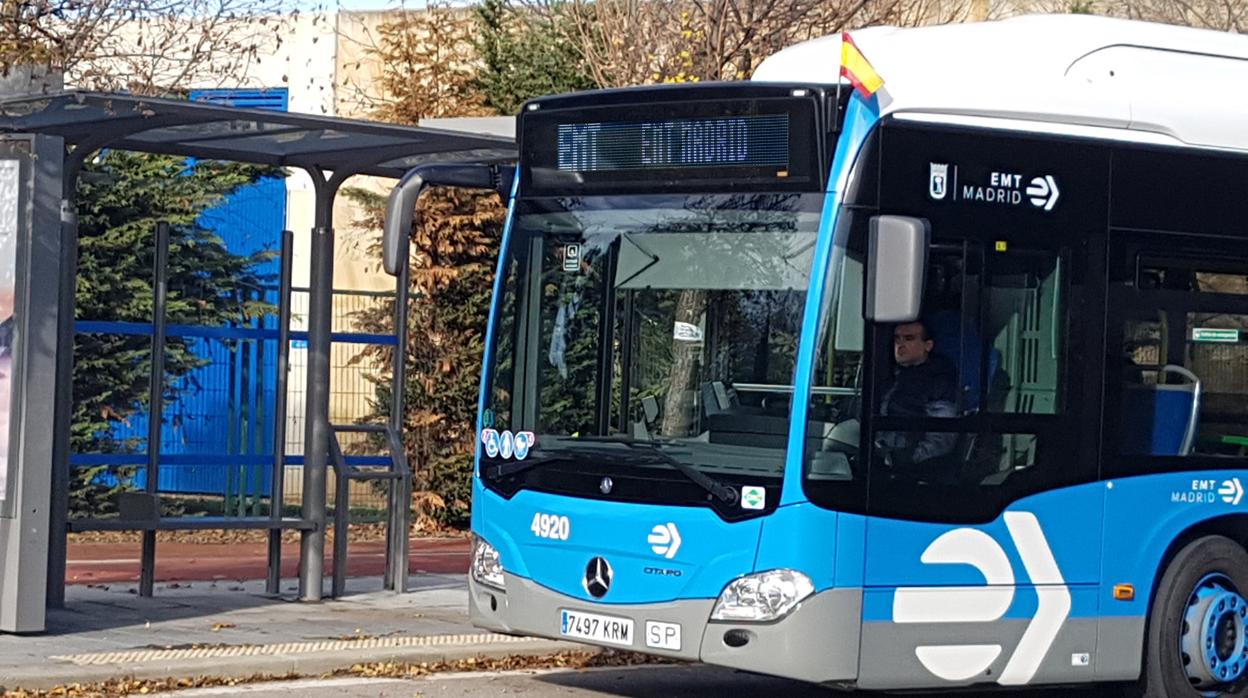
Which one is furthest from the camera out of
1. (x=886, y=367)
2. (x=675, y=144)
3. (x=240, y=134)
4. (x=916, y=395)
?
(x=240, y=134)

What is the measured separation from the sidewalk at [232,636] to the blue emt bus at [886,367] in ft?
5.28

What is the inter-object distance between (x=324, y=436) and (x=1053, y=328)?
6.13 m

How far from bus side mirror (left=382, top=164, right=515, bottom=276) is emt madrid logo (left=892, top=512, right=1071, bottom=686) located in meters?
3.05

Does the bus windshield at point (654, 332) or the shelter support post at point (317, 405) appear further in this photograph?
the shelter support post at point (317, 405)

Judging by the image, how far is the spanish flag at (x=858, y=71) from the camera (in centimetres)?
932

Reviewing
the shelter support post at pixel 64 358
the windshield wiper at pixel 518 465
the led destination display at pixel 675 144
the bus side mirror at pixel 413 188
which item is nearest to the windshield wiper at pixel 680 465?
the windshield wiper at pixel 518 465

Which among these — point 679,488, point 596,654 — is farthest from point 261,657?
point 679,488

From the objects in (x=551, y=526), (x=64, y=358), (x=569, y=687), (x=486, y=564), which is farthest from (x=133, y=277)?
(x=551, y=526)

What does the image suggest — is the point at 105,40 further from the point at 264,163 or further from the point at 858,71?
the point at 858,71

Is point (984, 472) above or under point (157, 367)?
under

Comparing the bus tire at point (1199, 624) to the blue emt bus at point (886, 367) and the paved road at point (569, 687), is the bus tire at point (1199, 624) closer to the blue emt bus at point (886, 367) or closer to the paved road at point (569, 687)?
the blue emt bus at point (886, 367)

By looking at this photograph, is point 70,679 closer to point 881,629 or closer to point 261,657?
→ point 261,657

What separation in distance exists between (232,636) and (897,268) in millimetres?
5298

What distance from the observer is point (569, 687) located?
1105 centimetres
